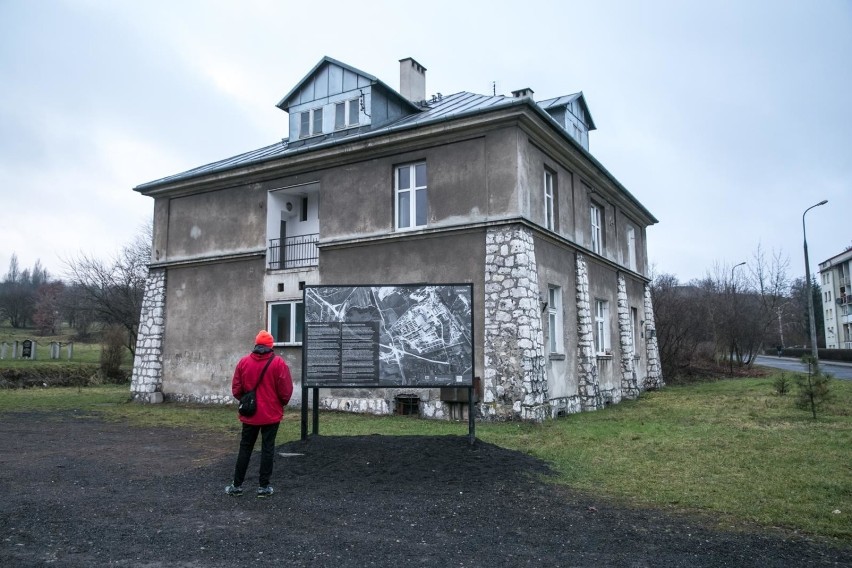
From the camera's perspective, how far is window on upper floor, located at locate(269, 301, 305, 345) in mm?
18172

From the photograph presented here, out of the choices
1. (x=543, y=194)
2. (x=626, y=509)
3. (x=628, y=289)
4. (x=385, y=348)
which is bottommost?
(x=626, y=509)

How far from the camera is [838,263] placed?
7538cm

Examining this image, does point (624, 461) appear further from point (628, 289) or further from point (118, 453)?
point (628, 289)

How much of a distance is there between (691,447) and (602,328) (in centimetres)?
979

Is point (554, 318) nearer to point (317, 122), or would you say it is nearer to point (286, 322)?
point (286, 322)

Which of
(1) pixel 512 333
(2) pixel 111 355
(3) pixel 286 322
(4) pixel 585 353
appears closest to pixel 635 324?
(4) pixel 585 353

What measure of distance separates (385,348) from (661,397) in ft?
49.2

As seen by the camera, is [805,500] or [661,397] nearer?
[805,500]

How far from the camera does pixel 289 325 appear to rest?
18.4 m

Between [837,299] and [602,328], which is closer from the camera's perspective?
[602,328]

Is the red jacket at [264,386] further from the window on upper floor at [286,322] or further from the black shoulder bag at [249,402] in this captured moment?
the window on upper floor at [286,322]

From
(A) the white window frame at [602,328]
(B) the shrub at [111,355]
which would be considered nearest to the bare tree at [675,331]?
(A) the white window frame at [602,328]

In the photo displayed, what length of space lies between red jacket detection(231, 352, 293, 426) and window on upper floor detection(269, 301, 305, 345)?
34.9 feet

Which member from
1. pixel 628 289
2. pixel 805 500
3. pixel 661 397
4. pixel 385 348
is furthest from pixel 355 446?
pixel 628 289
